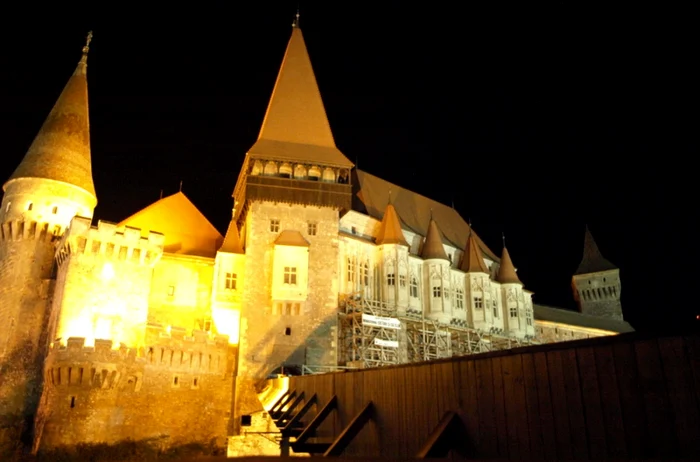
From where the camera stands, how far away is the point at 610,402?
17.2 ft

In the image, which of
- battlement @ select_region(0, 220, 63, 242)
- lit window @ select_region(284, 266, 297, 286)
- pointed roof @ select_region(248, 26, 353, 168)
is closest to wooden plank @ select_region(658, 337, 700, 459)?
lit window @ select_region(284, 266, 297, 286)

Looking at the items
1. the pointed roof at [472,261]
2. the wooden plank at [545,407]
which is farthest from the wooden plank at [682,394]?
the pointed roof at [472,261]

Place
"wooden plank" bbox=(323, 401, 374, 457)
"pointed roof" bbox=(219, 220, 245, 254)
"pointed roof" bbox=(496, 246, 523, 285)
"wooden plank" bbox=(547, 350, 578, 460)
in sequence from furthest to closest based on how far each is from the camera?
"pointed roof" bbox=(496, 246, 523, 285), "pointed roof" bbox=(219, 220, 245, 254), "wooden plank" bbox=(323, 401, 374, 457), "wooden plank" bbox=(547, 350, 578, 460)

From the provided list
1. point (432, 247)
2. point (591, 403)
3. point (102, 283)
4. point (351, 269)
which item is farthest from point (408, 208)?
point (591, 403)

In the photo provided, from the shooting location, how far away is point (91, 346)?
2330 cm

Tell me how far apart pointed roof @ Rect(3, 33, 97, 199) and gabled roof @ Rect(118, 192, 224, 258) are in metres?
3.35

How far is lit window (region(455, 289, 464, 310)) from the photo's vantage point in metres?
39.3

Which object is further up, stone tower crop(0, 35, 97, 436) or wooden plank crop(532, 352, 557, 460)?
stone tower crop(0, 35, 97, 436)

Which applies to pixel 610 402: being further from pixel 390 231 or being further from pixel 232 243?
pixel 390 231

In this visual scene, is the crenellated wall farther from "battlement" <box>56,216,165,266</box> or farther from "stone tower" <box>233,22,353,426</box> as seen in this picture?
"stone tower" <box>233,22,353,426</box>

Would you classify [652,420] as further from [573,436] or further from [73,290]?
[73,290]

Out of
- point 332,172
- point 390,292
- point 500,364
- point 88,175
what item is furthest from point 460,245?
point 500,364

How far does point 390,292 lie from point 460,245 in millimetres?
12300

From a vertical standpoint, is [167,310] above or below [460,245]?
below
